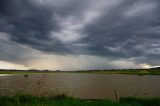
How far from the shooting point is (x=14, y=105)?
15.5 metres

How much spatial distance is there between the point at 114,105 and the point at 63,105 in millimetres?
5039

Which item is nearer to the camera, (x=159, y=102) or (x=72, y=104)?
(x=72, y=104)

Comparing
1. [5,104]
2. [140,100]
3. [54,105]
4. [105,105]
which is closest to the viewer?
[5,104]

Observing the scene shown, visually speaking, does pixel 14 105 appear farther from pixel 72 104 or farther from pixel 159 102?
pixel 159 102

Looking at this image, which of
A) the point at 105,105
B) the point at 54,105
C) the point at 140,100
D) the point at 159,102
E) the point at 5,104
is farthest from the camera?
the point at 140,100

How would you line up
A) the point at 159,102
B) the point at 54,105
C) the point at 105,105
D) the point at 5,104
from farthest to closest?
1. the point at 159,102
2. the point at 105,105
3. the point at 54,105
4. the point at 5,104

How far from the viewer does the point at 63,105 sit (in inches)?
661

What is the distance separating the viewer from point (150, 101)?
22.0m

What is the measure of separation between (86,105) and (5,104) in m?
6.96

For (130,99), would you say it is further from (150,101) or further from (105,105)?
(105,105)

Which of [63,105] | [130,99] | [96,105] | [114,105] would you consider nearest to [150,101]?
[130,99]

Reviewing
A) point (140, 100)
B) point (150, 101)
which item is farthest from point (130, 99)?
point (150, 101)

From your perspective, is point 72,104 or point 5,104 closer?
point 5,104

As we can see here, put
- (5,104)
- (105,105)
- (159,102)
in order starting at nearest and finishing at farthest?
1. (5,104)
2. (105,105)
3. (159,102)
